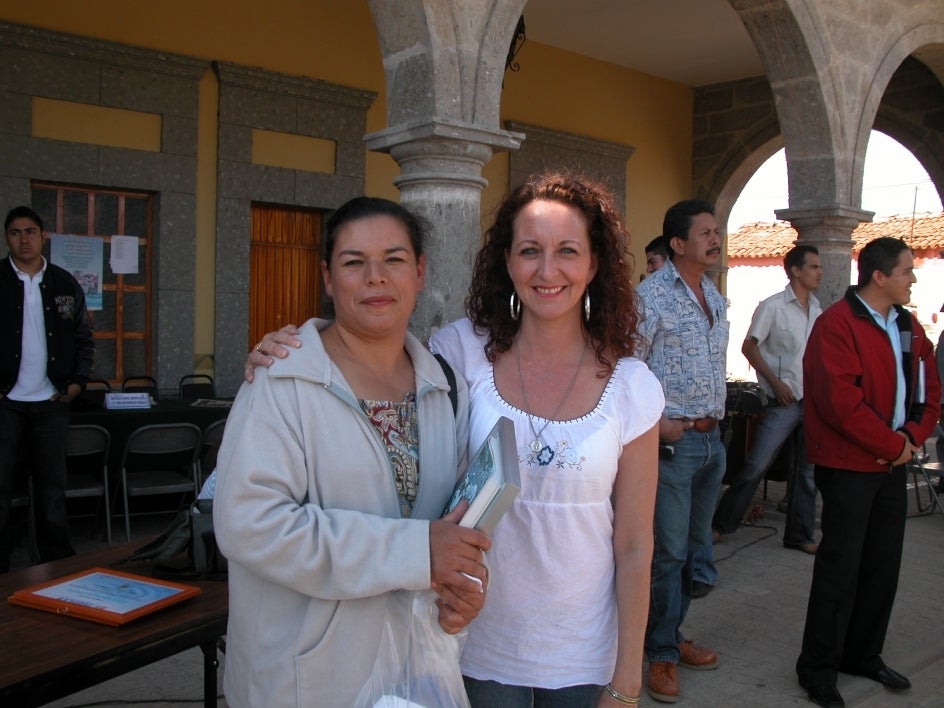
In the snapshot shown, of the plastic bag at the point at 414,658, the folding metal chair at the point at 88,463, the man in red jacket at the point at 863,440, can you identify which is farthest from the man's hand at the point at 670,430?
the folding metal chair at the point at 88,463

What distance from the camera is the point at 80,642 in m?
1.88

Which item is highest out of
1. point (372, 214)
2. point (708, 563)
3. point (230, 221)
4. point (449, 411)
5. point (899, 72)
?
point (899, 72)

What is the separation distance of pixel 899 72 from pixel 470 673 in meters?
10.3

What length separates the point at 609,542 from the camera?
1.81 m

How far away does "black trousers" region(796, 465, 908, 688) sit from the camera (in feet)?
11.1

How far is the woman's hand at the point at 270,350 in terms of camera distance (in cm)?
151

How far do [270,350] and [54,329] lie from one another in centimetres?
369

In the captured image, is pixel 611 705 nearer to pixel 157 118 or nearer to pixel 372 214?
pixel 372 214

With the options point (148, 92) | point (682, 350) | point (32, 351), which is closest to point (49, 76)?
point (148, 92)

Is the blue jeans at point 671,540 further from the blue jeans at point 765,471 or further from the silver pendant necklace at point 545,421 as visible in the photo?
the blue jeans at point 765,471

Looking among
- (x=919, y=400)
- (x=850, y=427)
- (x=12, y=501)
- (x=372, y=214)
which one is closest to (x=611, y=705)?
(x=372, y=214)

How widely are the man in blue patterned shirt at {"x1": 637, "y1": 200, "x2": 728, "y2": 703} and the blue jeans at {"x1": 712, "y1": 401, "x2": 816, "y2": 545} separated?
198cm

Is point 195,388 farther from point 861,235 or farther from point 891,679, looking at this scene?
→ point 861,235

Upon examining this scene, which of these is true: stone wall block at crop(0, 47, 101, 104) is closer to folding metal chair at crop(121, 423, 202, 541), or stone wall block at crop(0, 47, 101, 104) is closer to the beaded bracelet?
folding metal chair at crop(121, 423, 202, 541)
